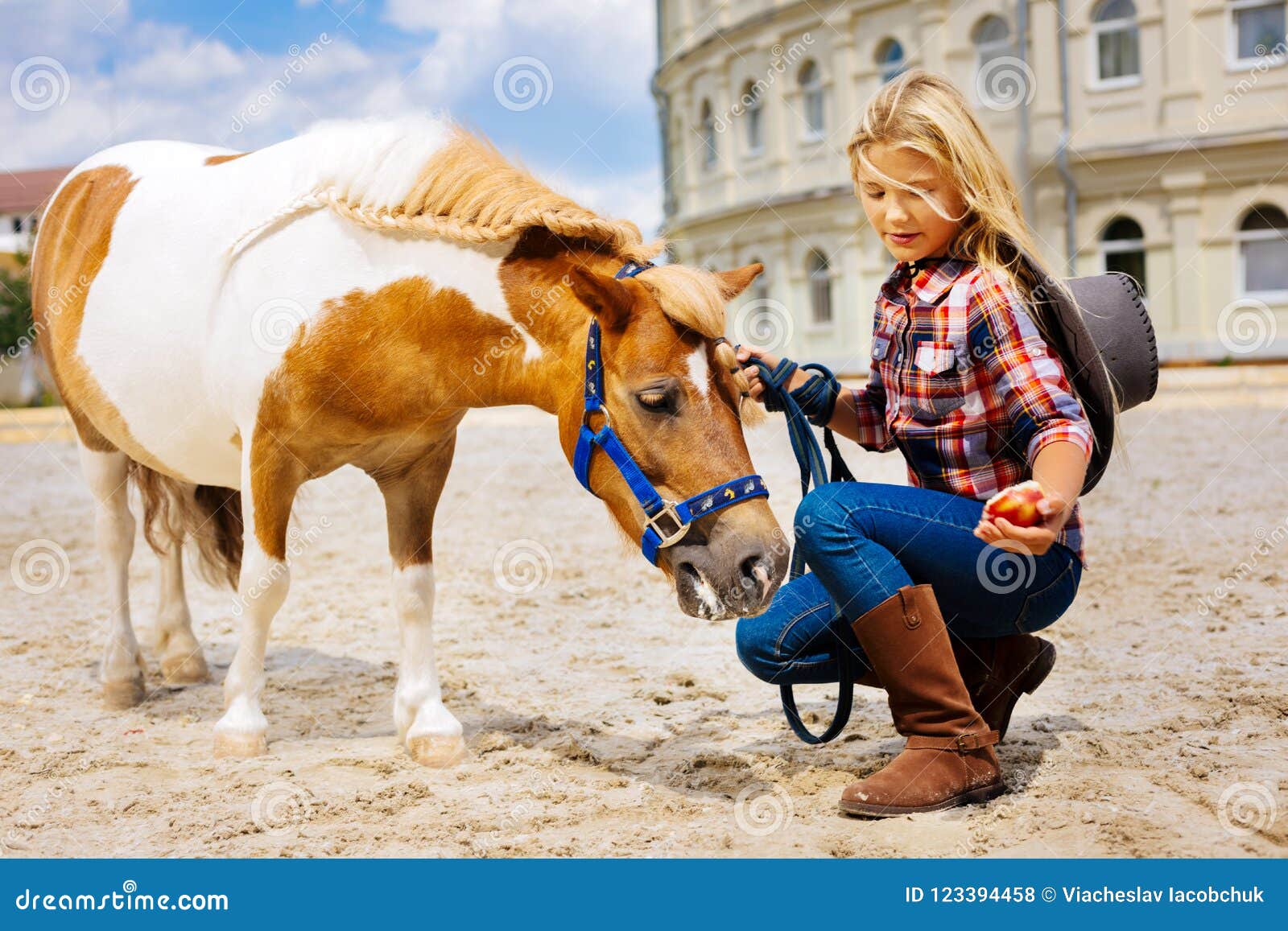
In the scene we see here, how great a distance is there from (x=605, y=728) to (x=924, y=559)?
1.49m

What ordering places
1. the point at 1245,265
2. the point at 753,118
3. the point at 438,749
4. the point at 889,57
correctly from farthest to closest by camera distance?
the point at 753,118
the point at 889,57
the point at 1245,265
the point at 438,749

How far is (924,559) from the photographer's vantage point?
2754 mm

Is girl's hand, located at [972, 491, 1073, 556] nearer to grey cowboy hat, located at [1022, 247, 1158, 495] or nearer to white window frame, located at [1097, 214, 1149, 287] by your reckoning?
grey cowboy hat, located at [1022, 247, 1158, 495]

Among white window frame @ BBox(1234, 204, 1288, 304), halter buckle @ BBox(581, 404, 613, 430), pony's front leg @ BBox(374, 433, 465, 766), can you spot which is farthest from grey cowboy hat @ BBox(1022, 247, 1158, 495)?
white window frame @ BBox(1234, 204, 1288, 304)

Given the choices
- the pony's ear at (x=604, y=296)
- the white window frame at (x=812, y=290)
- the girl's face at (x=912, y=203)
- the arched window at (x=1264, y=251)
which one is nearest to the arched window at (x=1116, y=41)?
the arched window at (x=1264, y=251)

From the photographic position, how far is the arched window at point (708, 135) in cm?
2531

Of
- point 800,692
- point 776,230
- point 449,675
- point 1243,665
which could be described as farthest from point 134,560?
point 776,230

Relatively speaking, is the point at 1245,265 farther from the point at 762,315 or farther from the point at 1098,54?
the point at 762,315

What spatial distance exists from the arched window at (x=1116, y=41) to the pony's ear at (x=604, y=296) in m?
20.1

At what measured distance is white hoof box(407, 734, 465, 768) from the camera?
11.3ft

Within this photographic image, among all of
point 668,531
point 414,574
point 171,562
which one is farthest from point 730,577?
point 171,562

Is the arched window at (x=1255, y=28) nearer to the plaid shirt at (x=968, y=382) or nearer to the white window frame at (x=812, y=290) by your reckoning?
the white window frame at (x=812, y=290)

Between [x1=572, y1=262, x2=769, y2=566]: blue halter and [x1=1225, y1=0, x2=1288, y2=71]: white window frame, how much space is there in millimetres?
20077

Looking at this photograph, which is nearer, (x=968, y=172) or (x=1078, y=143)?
(x=968, y=172)
